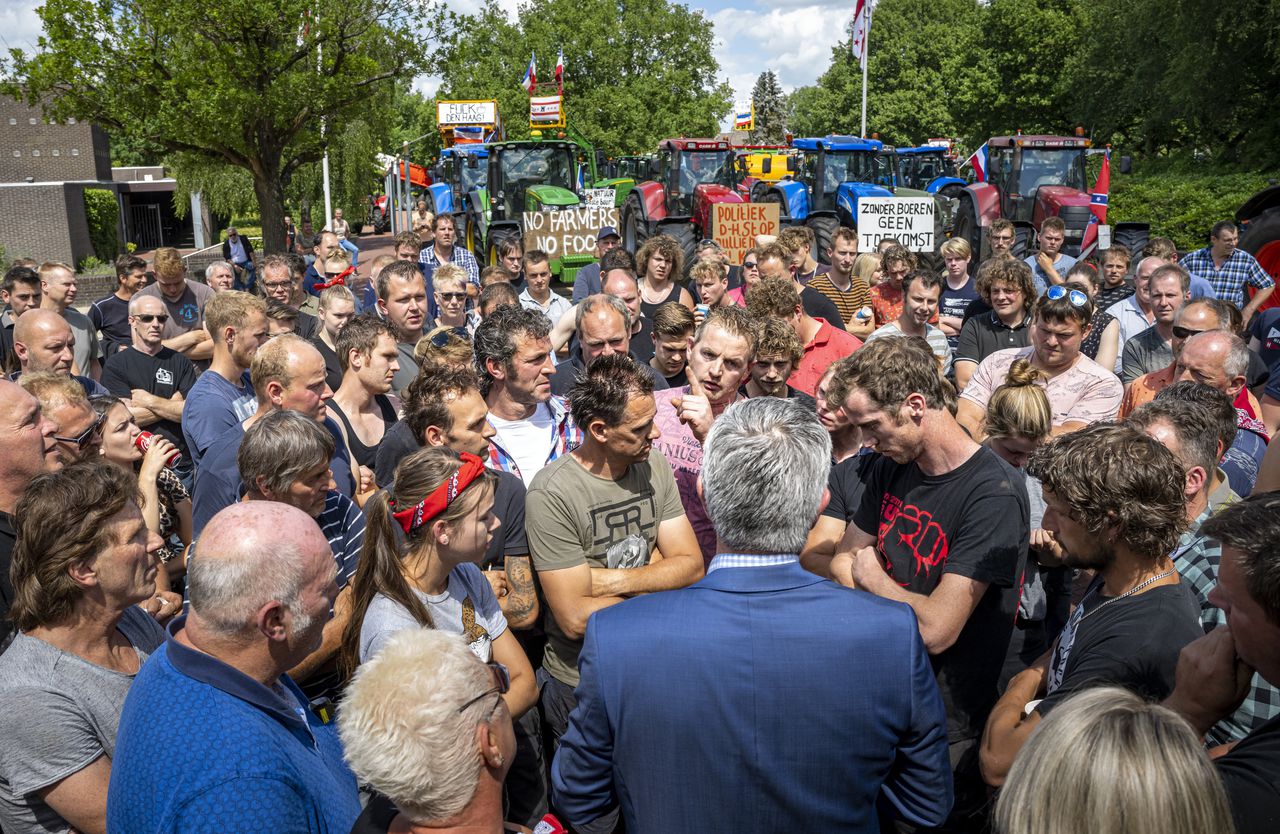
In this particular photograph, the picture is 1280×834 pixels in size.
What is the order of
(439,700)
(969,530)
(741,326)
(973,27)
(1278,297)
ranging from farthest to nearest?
(973,27), (1278,297), (741,326), (969,530), (439,700)

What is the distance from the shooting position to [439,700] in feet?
6.15

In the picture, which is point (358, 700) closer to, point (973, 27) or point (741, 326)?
point (741, 326)

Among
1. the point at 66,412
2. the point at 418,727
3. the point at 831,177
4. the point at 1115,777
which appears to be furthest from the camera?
the point at 831,177

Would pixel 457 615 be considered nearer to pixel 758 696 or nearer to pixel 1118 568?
pixel 758 696

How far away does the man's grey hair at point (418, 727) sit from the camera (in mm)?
1831

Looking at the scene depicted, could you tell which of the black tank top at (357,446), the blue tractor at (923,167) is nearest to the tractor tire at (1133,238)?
the blue tractor at (923,167)

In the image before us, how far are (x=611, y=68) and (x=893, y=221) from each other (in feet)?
98.5

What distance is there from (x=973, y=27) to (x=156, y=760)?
154 ft

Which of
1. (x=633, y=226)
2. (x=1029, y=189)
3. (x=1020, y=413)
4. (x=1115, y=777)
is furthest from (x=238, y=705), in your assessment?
(x=1029, y=189)

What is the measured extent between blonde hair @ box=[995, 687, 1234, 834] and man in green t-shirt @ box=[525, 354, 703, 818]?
1769 millimetres

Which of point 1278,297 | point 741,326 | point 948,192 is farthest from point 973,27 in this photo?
point 741,326

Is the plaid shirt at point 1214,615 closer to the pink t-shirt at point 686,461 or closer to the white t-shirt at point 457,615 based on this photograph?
the pink t-shirt at point 686,461

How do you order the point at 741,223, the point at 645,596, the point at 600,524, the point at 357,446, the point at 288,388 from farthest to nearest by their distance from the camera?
the point at 741,223
the point at 357,446
the point at 288,388
the point at 600,524
the point at 645,596

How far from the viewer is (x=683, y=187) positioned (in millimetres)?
18609
